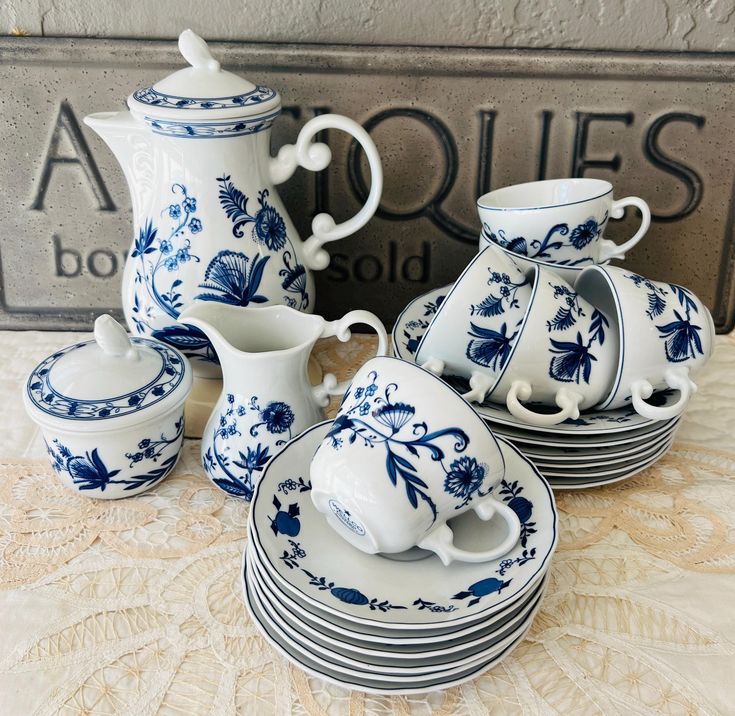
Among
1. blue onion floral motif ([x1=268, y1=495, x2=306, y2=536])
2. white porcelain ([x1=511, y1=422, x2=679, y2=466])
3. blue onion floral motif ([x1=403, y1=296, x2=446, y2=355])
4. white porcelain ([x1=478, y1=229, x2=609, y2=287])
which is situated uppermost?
white porcelain ([x1=478, y1=229, x2=609, y2=287])

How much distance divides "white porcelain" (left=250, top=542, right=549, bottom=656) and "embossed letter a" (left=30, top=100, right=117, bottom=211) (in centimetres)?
55

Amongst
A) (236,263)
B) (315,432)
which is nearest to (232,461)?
(315,432)

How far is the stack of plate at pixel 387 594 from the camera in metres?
0.49

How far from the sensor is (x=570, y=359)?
66 centimetres

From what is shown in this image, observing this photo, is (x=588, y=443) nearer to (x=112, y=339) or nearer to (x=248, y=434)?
(x=248, y=434)

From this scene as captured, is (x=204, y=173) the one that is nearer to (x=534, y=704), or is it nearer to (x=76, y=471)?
(x=76, y=471)

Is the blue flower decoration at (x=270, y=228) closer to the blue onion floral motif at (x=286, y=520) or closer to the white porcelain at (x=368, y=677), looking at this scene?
the blue onion floral motif at (x=286, y=520)

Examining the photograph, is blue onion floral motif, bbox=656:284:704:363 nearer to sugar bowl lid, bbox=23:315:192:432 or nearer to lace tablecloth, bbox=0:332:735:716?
lace tablecloth, bbox=0:332:735:716

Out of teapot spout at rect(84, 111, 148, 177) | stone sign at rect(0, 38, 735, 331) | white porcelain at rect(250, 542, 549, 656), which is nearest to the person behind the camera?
white porcelain at rect(250, 542, 549, 656)

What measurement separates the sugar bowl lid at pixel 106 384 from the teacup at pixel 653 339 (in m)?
0.35

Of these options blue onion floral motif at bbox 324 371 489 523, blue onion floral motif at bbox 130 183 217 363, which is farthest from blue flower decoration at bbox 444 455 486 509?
blue onion floral motif at bbox 130 183 217 363

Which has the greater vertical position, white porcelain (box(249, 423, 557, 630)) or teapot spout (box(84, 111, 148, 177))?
teapot spout (box(84, 111, 148, 177))

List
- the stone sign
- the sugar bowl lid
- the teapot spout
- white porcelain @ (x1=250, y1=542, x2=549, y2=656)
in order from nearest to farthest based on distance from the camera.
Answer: white porcelain @ (x1=250, y1=542, x2=549, y2=656) → the sugar bowl lid → the teapot spout → the stone sign

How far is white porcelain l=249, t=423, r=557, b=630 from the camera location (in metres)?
0.50
